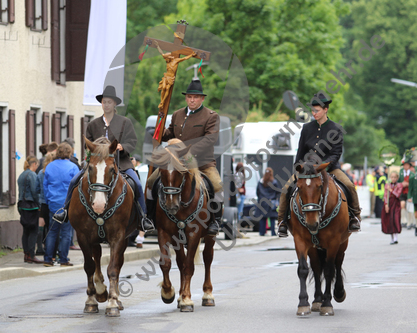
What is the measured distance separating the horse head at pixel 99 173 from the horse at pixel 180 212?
58cm

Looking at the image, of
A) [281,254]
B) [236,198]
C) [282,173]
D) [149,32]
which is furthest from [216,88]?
[149,32]

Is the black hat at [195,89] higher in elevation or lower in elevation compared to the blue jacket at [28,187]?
higher

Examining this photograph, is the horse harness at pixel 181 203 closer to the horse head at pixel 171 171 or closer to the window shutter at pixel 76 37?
the horse head at pixel 171 171

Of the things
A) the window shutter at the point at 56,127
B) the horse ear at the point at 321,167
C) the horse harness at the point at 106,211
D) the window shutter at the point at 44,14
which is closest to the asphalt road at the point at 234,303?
the horse harness at the point at 106,211

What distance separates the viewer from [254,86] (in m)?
47.0

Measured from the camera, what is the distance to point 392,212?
76.7 feet

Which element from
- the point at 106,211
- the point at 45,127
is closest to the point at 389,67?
the point at 45,127

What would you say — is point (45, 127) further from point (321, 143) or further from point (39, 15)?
A: point (321, 143)

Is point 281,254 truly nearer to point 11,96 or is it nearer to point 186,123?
point 11,96

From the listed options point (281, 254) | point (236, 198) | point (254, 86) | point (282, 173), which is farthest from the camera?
point (254, 86)

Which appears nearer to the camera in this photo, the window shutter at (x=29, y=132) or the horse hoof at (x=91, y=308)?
the horse hoof at (x=91, y=308)

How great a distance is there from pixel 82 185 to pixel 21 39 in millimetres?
12138

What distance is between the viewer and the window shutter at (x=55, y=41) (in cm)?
2292

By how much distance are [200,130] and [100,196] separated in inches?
76.5
